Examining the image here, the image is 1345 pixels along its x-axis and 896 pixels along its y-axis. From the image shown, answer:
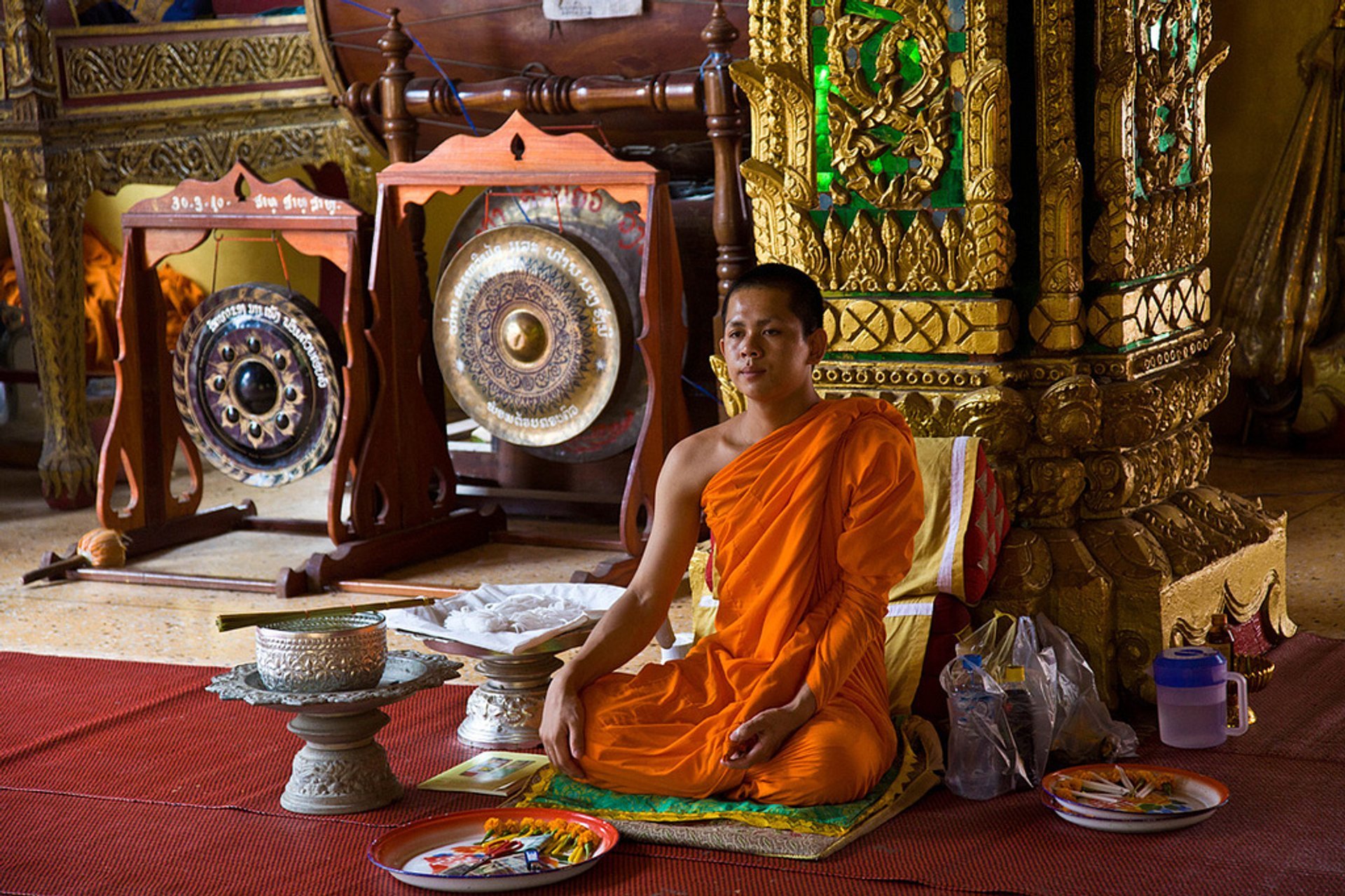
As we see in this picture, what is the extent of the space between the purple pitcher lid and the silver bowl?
140 centimetres

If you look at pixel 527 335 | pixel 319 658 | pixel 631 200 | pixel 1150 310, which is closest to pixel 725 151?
pixel 631 200

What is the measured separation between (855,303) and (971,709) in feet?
3.37

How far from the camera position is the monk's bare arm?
9.34 ft

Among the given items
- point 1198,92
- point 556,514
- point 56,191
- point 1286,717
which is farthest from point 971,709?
point 56,191

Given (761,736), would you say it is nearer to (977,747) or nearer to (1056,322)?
(977,747)

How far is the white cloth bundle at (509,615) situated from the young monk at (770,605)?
0.28m

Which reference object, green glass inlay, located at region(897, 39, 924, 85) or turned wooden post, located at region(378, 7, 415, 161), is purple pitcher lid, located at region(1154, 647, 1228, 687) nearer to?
green glass inlay, located at region(897, 39, 924, 85)

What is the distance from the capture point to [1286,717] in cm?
322

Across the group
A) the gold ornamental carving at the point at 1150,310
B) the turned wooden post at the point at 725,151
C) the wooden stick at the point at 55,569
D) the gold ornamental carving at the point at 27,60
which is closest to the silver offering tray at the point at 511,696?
the gold ornamental carving at the point at 1150,310

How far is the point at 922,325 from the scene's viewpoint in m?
3.48

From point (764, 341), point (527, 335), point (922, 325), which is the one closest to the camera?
point (764, 341)

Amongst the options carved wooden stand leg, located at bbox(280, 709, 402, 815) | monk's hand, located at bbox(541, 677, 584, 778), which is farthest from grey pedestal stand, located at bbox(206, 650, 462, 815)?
monk's hand, located at bbox(541, 677, 584, 778)

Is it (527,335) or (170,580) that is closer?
(170,580)

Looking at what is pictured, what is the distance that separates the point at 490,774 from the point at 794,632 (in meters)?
0.62
